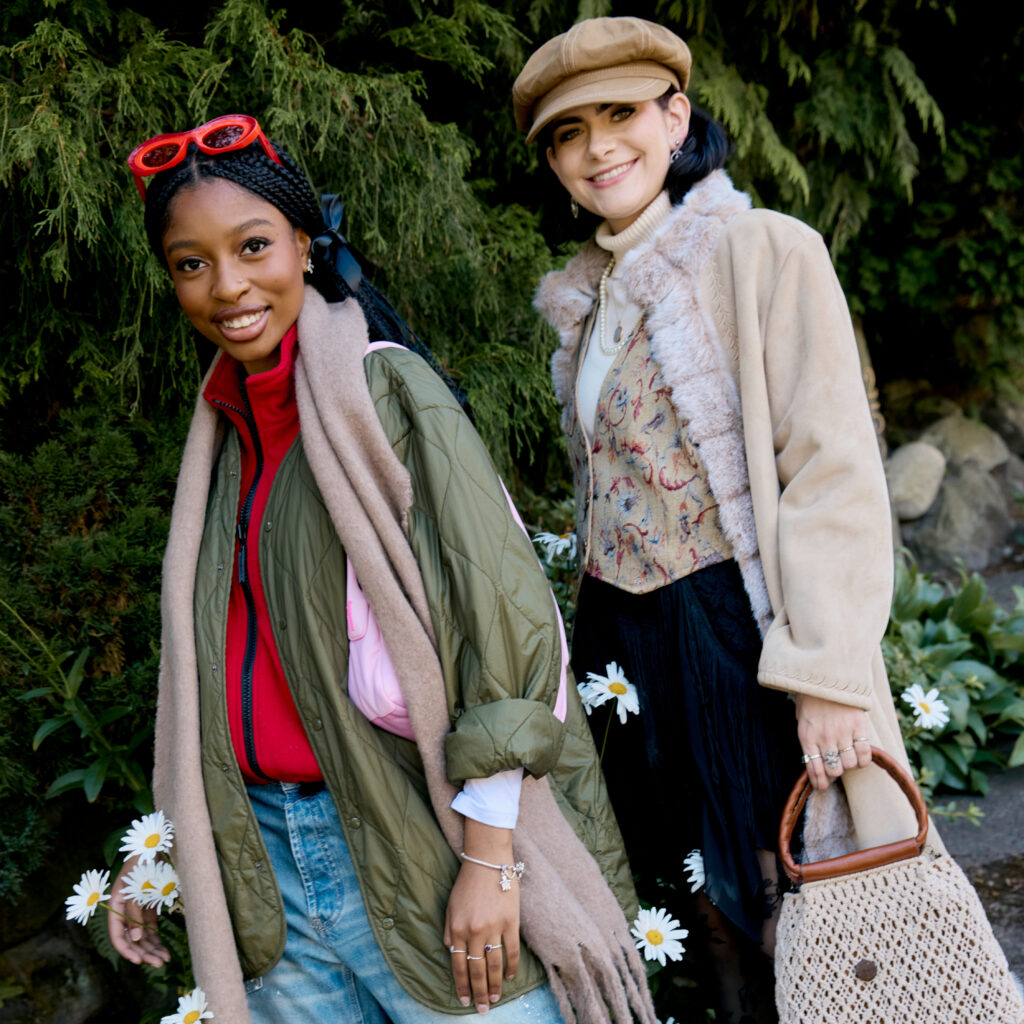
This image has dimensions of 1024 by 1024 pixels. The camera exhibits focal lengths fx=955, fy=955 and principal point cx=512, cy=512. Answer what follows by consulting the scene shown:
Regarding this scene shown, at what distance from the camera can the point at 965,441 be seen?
625 cm

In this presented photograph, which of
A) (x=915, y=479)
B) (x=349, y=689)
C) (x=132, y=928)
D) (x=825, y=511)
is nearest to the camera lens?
(x=349, y=689)

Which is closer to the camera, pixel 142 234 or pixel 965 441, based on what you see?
pixel 142 234

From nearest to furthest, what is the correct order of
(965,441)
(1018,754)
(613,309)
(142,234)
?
(613,309), (142,234), (1018,754), (965,441)

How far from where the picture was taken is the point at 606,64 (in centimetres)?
197

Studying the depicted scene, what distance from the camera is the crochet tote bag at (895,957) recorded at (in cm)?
171

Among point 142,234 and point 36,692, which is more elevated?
point 142,234

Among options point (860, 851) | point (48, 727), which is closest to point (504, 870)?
point (860, 851)

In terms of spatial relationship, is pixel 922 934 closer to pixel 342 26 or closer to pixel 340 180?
pixel 340 180

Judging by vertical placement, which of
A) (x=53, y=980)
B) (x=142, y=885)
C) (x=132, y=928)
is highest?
(x=142, y=885)

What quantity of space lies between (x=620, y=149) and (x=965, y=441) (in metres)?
5.04

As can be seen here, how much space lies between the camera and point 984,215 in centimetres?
540

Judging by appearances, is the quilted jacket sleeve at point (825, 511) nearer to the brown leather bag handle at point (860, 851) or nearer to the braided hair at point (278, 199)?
the brown leather bag handle at point (860, 851)

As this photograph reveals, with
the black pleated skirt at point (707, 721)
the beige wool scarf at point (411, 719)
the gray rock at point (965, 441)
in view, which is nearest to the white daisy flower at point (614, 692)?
the black pleated skirt at point (707, 721)

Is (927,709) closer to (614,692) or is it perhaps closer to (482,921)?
(614,692)
